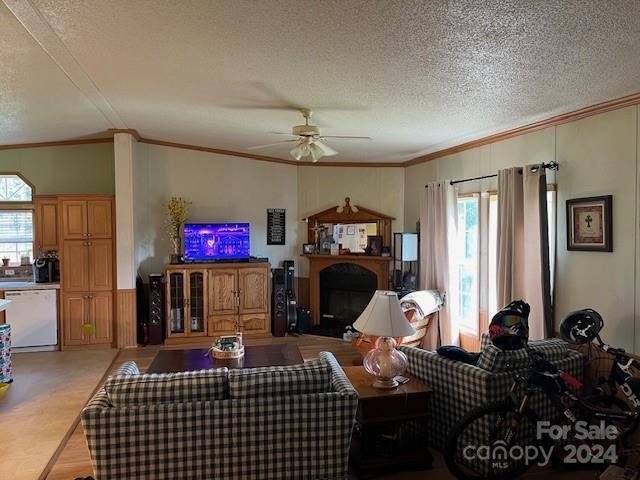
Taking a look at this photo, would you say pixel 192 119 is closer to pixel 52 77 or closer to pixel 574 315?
pixel 52 77

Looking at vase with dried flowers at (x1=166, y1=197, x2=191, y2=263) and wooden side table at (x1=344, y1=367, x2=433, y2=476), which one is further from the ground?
vase with dried flowers at (x1=166, y1=197, x2=191, y2=263)

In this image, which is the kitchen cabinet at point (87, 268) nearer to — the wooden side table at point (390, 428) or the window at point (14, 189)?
the window at point (14, 189)

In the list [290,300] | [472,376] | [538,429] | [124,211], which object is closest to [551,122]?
[472,376]

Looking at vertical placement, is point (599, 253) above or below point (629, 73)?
below

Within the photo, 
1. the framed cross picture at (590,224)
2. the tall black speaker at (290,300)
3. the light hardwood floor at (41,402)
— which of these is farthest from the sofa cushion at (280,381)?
the tall black speaker at (290,300)

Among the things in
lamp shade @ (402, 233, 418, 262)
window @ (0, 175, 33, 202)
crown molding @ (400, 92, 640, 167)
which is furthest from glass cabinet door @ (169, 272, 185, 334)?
crown molding @ (400, 92, 640, 167)

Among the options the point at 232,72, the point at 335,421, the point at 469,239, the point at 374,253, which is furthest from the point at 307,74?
the point at 374,253

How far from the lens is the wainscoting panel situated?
18.5ft

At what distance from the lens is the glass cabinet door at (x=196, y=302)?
19.6ft

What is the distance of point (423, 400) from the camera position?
9.41 ft

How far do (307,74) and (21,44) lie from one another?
6.23ft

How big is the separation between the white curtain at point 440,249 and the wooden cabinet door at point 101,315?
428cm

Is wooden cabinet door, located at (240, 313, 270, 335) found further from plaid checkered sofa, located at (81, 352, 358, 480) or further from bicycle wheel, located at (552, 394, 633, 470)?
bicycle wheel, located at (552, 394, 633, 470)

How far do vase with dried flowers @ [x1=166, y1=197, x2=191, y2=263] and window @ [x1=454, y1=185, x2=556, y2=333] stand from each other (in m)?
3.84
